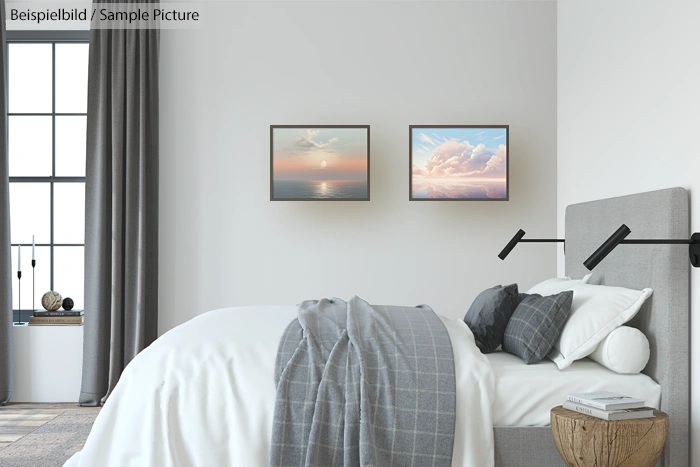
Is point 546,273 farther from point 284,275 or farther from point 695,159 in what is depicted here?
point 695,159

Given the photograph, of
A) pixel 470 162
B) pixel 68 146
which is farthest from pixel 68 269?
pixel 470 162

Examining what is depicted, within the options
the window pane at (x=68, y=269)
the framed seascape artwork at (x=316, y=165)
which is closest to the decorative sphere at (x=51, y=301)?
the window pane at (x=68, y=269)

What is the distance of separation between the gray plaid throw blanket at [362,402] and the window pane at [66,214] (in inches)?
119

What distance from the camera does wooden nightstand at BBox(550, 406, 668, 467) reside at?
2.11 meters

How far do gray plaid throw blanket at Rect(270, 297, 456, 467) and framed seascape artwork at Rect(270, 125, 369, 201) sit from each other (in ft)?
6.81

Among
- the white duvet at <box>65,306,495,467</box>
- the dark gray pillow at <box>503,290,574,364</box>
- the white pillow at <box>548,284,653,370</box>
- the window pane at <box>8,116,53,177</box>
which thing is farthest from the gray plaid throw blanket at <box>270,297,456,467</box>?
the window pane at <box>8,116,53,177</box>

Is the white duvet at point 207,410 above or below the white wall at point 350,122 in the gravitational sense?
below

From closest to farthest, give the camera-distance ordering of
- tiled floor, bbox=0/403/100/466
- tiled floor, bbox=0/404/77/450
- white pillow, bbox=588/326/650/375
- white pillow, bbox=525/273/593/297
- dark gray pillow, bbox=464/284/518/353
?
1. white pillow, bbox=588/326/650/375
2. dark gray pillow, bbox=464/284/518/353
3. white pillow, bbox=525/273/593/297
4. tiled floor, bbox=0/403/100/466
5. tiled floor, bbox=0/404/77/450

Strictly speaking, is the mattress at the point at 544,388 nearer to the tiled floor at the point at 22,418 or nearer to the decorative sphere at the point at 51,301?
the tiled floor at the point at 22,418

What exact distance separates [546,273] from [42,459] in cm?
333

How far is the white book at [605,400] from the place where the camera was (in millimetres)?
2162

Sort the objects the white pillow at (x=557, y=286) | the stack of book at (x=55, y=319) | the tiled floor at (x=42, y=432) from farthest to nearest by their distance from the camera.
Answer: the stack of book at (x=55, y=319) → the tiled floor at (x=42, y=432) → the white pillow at (x=557, y=286)

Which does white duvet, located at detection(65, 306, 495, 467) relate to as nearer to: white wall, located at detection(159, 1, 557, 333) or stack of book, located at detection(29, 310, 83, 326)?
white wall, located at detection(159, 1, 557, 333)

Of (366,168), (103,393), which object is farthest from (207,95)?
(103,393)
